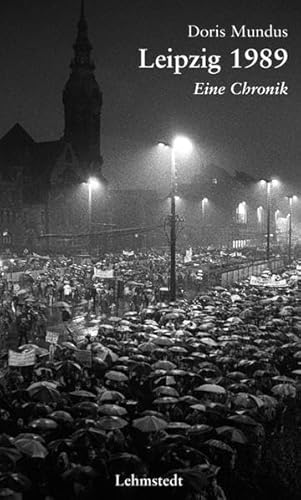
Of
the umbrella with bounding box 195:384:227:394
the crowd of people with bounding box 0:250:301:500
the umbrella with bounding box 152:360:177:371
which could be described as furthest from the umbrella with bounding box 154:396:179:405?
the umbrella with bounding box 152:360:177:371

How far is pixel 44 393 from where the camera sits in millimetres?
10242

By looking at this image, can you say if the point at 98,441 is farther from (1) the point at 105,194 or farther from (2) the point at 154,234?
(1) the point at 105,194

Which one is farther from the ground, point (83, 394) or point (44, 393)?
point (44, 393)

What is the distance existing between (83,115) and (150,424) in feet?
266

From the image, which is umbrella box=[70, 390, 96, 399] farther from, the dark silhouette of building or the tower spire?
the tower spire

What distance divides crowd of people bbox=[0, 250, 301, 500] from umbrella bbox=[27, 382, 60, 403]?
0.07 feet

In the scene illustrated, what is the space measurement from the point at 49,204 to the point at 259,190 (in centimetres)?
6977

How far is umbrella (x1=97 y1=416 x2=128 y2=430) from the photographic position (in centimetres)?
894

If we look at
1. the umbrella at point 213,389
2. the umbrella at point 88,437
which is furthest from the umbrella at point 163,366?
the umbrella at point 88,437

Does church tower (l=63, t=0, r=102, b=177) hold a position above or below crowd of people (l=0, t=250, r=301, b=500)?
above

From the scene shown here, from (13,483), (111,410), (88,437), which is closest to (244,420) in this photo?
(111,410)

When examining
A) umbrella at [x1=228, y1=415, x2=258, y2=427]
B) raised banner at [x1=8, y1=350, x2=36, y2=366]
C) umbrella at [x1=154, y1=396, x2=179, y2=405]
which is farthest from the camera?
raised banner at [x1=8, y1=350, x2=36, y2=366]

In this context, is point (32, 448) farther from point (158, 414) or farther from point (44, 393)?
point (158, 414)

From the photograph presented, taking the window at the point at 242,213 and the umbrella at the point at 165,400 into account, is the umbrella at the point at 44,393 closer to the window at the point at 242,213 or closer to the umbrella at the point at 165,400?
the umbrella at the point at 165,400
